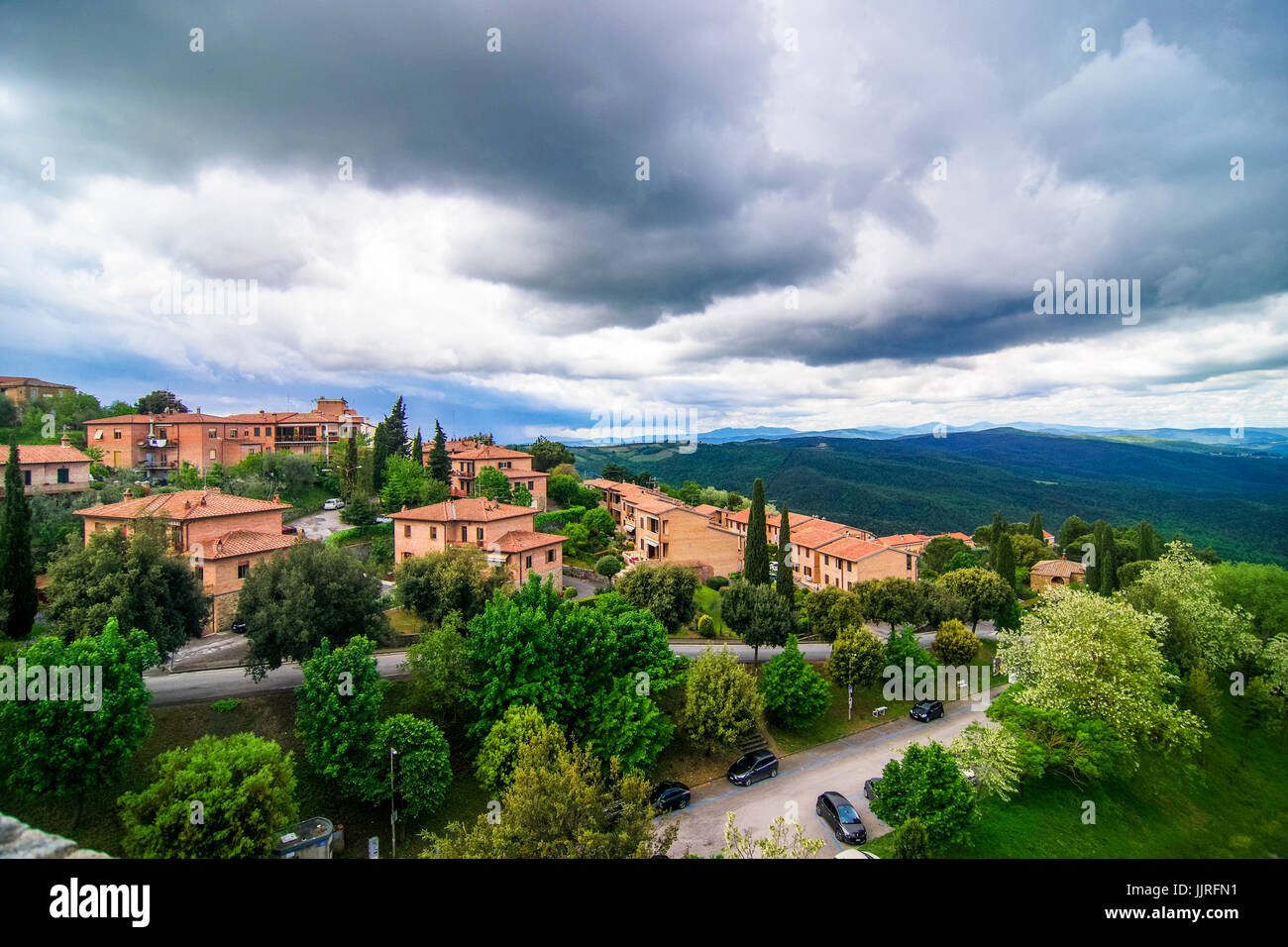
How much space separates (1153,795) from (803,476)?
391 ft

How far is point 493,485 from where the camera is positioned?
163 feet

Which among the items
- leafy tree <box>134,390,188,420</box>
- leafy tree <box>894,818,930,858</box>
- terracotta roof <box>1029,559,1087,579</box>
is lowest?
terracotta roof <box>1029,559,1087,579</box>

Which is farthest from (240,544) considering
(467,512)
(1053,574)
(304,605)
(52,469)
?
(1053,574)

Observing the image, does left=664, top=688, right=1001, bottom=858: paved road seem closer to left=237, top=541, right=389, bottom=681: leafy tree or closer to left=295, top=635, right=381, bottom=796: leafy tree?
left=295, top=635, right=381, bottom=796: leafy tree

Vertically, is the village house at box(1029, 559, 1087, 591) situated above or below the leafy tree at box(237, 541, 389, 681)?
below

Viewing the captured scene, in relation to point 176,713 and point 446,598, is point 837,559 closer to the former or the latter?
point 446,598

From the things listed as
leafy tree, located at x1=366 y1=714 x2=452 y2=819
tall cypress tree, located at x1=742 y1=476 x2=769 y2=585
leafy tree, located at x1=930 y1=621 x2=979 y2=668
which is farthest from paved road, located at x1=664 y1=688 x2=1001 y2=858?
tall cypress tree, located at x1=742 y1=476 x2=769 y2=585

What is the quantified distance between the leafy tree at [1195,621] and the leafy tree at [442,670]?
105ft

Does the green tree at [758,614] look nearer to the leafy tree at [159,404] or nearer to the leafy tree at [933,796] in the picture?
the leafy tree at [933,796]

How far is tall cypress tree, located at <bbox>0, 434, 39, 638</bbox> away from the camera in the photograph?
22.8 metres

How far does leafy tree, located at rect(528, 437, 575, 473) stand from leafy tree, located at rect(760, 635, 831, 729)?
46.2 meters

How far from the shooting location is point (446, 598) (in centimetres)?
2586

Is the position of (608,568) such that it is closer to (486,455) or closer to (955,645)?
(486,455)

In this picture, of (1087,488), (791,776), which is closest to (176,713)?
(791,776)
